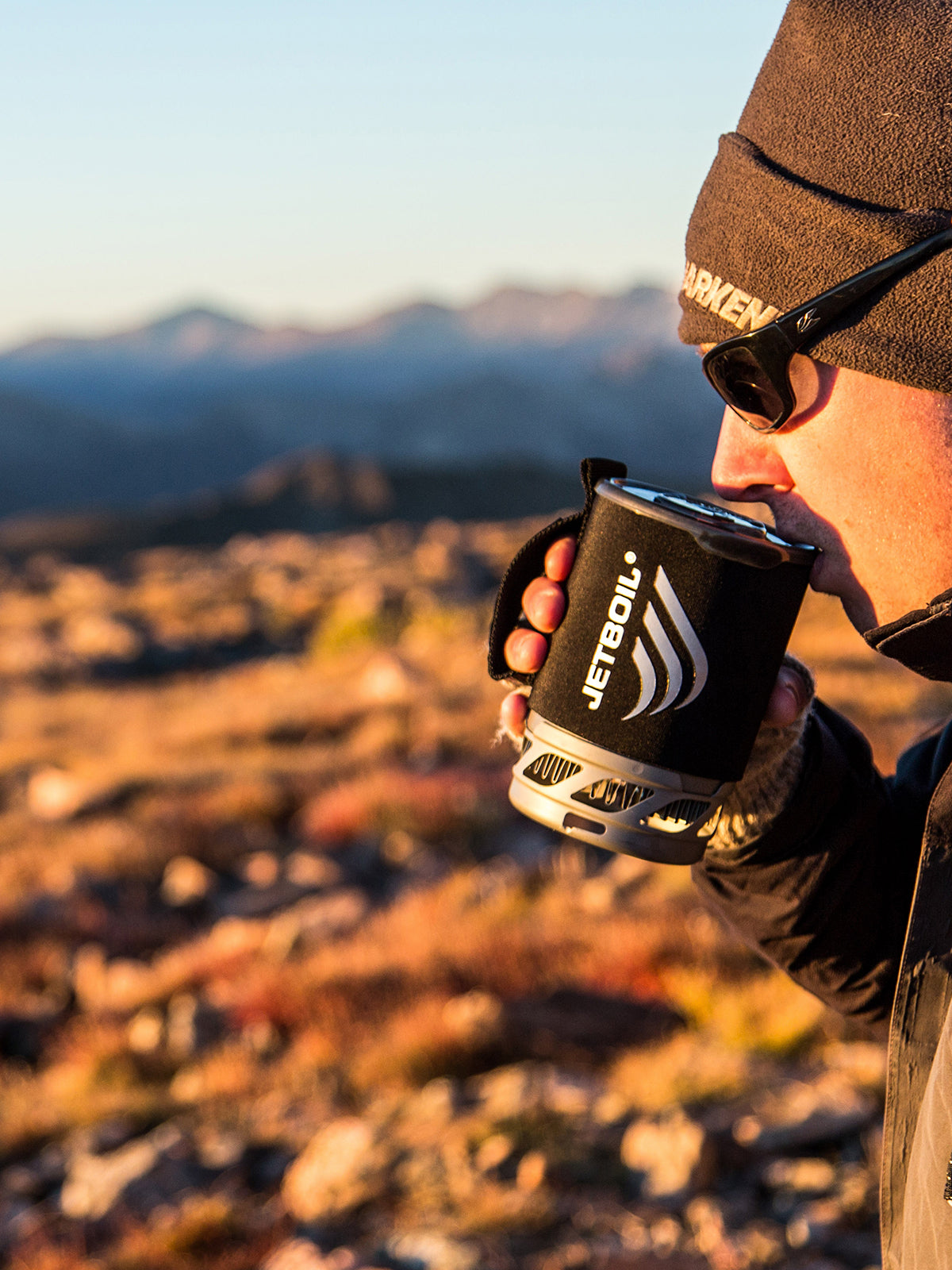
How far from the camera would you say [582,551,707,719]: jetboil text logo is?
1494mm

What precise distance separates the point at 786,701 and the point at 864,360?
52cm

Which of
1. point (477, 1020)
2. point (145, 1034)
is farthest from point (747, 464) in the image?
point (145, 1034)

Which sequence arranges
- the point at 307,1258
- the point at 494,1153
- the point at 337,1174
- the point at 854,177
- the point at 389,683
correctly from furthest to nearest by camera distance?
1. the point at 389,683
2. the point at 337,1174
3. the point at 494,1153
4. the point at 307,1258
5. the point at 854,177

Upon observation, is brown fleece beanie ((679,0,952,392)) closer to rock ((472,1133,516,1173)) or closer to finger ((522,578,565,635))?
finger ((522,578,565,635))

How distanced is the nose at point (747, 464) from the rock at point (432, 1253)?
2194 mm

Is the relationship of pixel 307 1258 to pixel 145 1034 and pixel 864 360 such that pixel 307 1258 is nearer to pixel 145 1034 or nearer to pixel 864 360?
pixel 145 1034

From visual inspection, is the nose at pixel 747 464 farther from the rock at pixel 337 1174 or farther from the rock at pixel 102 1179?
the rock at pixel 102 1179

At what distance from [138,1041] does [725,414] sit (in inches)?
188

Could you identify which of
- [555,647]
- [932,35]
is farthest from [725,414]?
[932,35]

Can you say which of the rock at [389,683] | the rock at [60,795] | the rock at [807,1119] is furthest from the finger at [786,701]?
the rock at [389,683]

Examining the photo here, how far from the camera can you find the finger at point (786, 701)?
1713 mm

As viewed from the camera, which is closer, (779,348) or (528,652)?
(779,348)

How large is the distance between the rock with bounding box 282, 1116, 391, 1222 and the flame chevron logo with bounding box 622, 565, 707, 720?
2.51 meters

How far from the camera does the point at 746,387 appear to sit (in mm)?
1521
